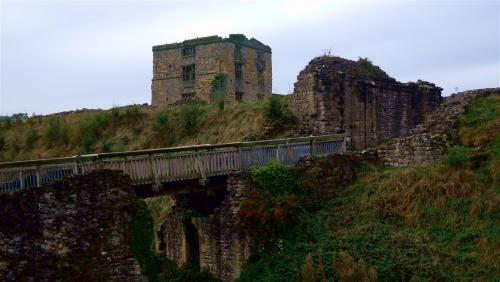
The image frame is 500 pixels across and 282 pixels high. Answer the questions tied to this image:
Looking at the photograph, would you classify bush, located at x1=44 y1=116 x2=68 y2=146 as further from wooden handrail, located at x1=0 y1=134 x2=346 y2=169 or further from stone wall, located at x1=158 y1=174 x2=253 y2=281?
wooden handrail, located at x1=0 y1=134 x2=346 y2=169

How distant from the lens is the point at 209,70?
3959 cm

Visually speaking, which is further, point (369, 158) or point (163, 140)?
point (163, 140)

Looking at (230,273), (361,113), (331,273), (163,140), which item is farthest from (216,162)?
(163,140)

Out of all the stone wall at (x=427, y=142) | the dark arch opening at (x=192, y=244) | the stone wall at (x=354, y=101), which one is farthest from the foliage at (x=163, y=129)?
the stone wall at (x=427, y=142)

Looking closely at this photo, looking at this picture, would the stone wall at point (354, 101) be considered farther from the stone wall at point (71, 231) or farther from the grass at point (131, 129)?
the stone wall at point (71, 231)

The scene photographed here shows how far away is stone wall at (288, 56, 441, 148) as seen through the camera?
2364 cm

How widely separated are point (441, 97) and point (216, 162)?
50.8 ft

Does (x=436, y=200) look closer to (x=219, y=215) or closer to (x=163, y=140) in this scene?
(x=219, y=215)

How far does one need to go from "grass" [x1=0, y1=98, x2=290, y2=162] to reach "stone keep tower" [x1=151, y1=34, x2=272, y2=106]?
14.9ft

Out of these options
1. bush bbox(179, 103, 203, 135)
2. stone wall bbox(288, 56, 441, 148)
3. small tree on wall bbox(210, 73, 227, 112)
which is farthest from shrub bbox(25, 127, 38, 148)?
stone wall bbox(288, 56, 441, 148)

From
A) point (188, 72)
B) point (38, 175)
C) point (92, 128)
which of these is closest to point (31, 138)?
point (92, 128)

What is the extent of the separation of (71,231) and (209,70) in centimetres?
2652

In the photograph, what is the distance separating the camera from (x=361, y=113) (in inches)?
977

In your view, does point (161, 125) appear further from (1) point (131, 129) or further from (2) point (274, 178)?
(2) point (274, 178)
